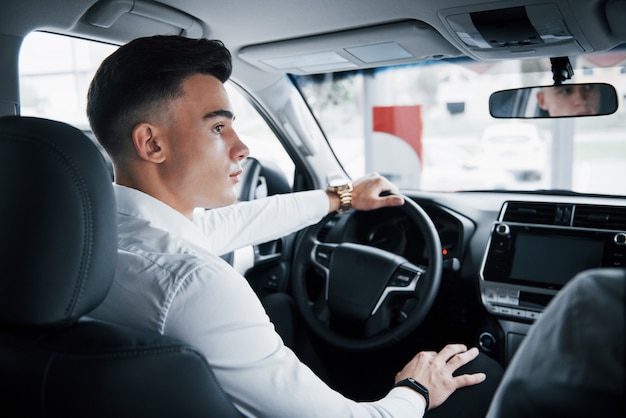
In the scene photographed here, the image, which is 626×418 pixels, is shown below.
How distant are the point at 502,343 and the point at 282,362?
1.44m

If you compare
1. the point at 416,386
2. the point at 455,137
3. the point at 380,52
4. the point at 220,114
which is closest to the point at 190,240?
the point at 220,114

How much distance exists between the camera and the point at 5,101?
1.85m

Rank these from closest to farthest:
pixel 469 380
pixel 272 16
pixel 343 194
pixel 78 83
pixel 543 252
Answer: pixel 469 380 → pixel 272 16 → pixel 543 252 → pixel 343 194 → pixel 78 83

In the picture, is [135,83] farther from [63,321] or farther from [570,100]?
[570,100]

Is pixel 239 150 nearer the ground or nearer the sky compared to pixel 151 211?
nearer the sky

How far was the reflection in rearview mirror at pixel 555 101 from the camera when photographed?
229 cm

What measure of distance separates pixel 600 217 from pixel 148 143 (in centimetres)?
179

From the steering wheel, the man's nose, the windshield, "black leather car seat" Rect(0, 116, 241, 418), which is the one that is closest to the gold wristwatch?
the steering wheel

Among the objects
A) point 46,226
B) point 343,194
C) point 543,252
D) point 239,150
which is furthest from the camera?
point 343,194

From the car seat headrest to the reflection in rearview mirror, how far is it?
2009 millimetres

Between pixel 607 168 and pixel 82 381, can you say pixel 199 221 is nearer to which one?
pixel 82 381

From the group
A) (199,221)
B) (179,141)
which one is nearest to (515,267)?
(199,221)

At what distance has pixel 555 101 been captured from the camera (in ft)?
7.87

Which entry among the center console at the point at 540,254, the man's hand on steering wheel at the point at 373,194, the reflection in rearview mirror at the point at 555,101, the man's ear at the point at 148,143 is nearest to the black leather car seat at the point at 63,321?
the man's ear at the point at 148,143
